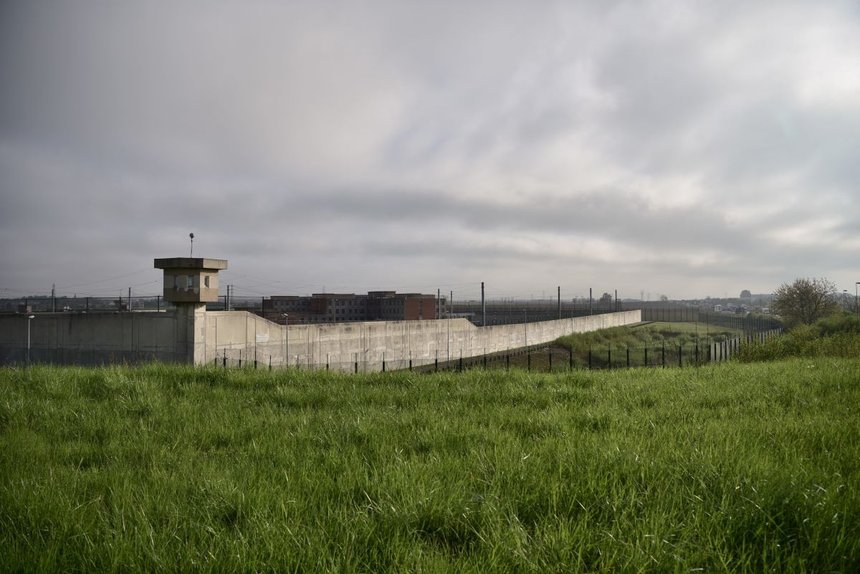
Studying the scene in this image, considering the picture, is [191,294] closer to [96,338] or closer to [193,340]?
[193,340]

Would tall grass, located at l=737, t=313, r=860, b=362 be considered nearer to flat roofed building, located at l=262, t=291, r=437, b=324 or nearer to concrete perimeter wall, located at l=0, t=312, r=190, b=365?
concrete perimeter wall, located at l=0, t=312, r=190, b=365

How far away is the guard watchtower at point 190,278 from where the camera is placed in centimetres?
1586

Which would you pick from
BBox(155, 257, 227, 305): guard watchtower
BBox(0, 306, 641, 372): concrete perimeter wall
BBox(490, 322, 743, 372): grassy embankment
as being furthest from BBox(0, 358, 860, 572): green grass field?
BBox(490, 322, 743, 372): grassy embankment

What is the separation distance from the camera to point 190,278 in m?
16.3

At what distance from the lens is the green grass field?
103 inches

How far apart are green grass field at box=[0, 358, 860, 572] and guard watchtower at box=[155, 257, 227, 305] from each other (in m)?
9.49

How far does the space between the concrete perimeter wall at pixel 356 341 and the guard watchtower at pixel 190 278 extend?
1.80 m

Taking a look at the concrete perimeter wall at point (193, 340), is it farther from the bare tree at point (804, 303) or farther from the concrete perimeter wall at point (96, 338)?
the bare tree at point (804, 303)

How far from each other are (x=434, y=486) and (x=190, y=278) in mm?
14955

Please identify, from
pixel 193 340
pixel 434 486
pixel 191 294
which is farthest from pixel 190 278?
pixel 434 486

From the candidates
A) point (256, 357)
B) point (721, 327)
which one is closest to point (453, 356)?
point (256, 357)

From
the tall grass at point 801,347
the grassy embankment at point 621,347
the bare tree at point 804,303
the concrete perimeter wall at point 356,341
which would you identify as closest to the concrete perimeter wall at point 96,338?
the concrete perimeter wall at point 356,341

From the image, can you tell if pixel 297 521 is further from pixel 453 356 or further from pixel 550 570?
pixel 453 356

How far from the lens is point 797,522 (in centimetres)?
282
